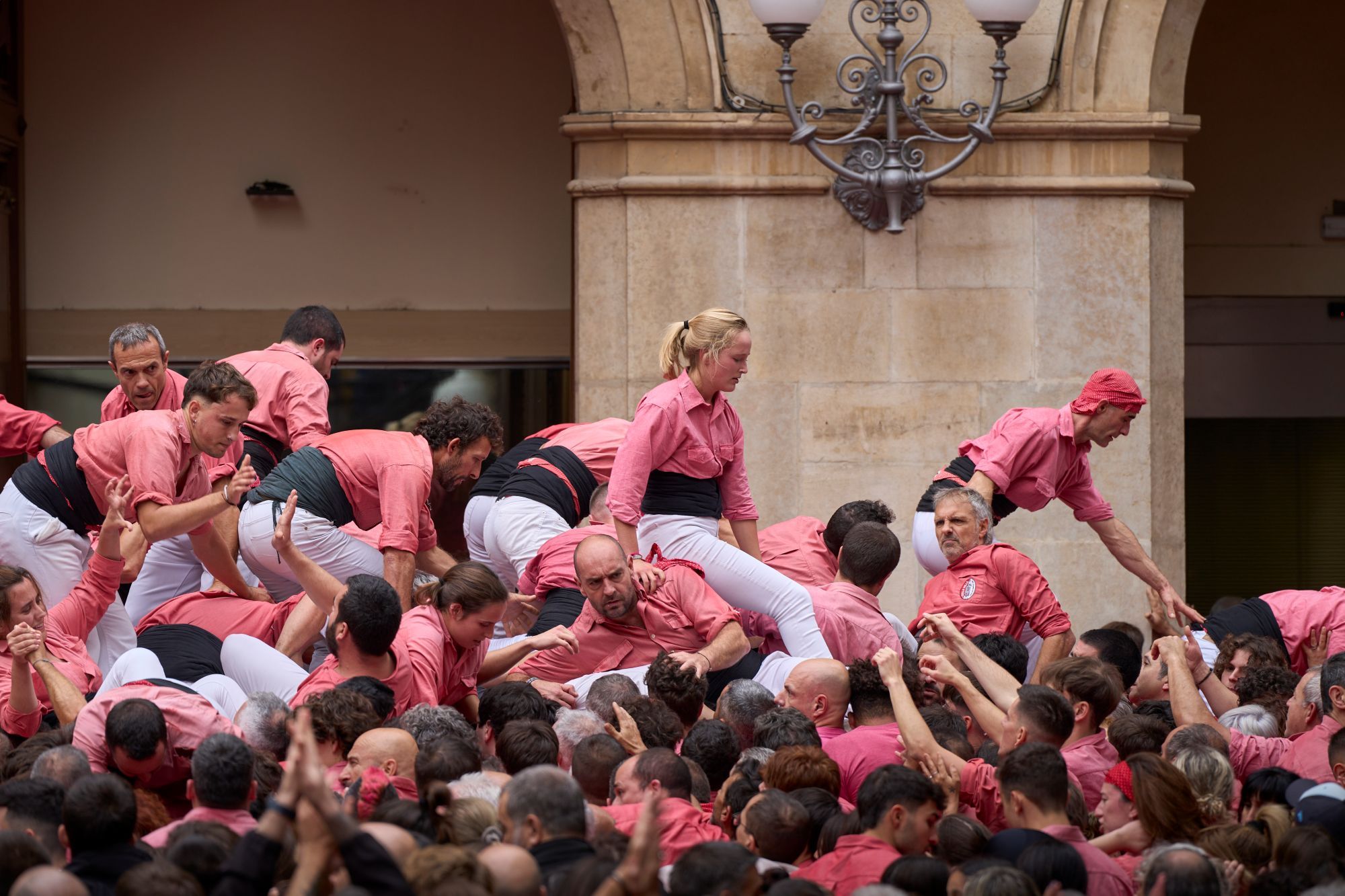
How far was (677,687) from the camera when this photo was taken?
6.24 m

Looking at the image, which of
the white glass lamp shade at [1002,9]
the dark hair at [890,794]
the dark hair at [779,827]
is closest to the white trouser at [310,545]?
the dark hair at [779,827]

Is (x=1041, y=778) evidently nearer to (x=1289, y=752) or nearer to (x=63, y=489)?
(x=1289, y=752)

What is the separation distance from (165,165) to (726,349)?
639 centimetres

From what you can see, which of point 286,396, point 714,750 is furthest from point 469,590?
point 286,396

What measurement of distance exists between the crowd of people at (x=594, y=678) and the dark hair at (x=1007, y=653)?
0.02 metres

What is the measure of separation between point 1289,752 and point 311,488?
3.71 m

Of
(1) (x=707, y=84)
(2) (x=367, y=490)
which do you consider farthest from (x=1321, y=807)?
(1) (x=707, y=84)

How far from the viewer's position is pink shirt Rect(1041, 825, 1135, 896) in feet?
14.6

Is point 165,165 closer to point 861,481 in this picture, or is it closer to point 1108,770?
point 861,481

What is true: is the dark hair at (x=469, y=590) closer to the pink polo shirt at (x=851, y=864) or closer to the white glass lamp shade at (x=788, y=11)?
the pink polo shirt at (x=851, y=864)

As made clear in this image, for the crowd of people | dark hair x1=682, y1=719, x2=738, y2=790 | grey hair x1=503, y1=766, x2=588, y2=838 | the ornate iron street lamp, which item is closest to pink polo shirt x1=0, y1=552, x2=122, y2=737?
the crowd of people

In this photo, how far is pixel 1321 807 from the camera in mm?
4699

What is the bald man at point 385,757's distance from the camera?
507cm

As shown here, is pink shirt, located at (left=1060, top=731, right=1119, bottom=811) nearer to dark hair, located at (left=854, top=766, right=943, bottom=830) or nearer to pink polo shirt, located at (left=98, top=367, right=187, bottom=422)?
dark hair, located at (left=854, top=766, right=943, bottom=830)
